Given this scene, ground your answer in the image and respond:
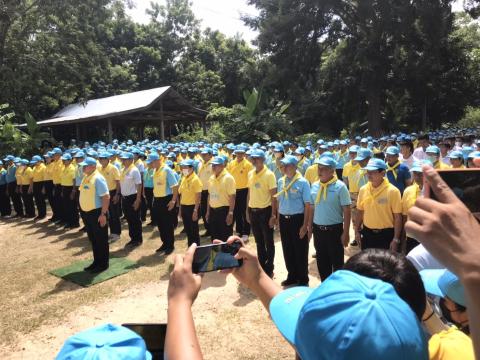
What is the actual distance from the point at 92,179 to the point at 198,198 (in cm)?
185

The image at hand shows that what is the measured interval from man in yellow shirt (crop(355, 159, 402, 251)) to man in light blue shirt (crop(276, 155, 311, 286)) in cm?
82

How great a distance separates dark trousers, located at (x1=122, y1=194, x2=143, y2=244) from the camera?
845 cm

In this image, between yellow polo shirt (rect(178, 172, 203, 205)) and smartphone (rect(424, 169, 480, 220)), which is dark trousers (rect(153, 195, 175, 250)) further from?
smartphone (rect(424, 169, 480, 220))

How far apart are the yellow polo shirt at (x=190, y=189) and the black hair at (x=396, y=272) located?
18.8 feet

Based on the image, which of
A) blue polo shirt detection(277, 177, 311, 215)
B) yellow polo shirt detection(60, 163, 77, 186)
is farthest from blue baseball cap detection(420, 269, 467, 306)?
yellow polo shirt detection(60, 163, 77, 186)

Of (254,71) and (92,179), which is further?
(254,71)

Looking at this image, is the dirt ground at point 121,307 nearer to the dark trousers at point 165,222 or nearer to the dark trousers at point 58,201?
the dark trousers at point 165,222

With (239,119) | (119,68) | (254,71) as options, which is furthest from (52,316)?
(119,68)

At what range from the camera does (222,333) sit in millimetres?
4629

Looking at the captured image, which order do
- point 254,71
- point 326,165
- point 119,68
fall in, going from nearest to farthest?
point 326,165, point 254,71, point 119,68

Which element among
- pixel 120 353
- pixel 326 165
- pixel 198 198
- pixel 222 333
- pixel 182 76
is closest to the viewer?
pixel 120 353

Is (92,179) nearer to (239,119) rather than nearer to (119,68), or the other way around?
(239,119)

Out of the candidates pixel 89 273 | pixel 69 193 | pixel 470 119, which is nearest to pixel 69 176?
pixel 69 193

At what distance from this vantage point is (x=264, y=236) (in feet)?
20.1
